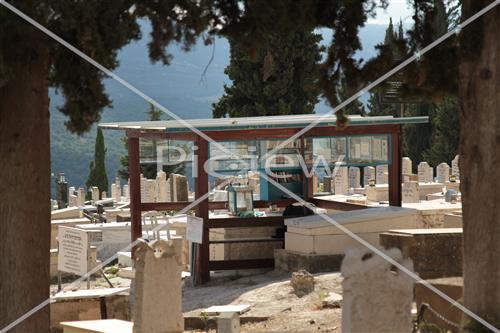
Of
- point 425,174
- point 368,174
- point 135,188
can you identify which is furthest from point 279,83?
point 135,188

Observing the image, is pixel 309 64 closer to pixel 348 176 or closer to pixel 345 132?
pixel 348 176

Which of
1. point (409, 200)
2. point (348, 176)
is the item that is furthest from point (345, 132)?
point (348, 176)

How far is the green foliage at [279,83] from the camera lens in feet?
123

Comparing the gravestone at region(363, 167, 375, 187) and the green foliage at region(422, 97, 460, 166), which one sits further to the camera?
the green foliage at region(422, 97, 460, 166)

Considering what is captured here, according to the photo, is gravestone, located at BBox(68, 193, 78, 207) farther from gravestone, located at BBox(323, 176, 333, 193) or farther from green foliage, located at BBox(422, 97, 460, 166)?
green foliage, located at BBox(422, 97, 460, 166)

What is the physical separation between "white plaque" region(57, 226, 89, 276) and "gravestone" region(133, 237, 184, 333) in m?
4.49

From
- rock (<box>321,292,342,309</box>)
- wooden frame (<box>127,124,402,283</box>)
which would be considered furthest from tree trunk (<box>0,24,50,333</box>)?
wooden frame (<box>127,124,402,283</box>)

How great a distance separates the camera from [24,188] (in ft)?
30.5

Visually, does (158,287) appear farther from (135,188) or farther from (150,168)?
(150,168)

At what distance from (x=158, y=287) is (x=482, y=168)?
140 inches

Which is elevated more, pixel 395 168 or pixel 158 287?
pixel 395 168

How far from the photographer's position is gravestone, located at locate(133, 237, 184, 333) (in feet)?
34.9

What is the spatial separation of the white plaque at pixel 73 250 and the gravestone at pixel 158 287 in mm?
4490

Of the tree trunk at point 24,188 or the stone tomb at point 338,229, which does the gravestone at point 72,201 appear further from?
the tree trunk at point 24,188
